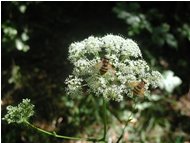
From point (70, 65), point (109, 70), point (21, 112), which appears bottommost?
point (21, 112)

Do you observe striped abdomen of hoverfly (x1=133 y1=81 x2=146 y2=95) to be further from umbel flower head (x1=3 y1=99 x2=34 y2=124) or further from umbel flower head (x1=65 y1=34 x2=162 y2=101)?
umbel flower head (x1=3 y1=99 x2=34 y2=124)

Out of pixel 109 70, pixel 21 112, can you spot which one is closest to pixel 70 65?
pixel 21 112

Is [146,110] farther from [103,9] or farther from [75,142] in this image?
[103,9]

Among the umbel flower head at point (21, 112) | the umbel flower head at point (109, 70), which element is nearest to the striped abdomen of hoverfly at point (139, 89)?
the umbel flower head at point (109, 70)

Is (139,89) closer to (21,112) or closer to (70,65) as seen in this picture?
(21,112)

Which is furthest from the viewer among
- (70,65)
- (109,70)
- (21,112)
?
(70,65)

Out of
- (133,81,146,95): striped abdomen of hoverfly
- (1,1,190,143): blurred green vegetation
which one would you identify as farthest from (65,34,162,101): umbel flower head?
(1,1,190,143): blurred green vegetation

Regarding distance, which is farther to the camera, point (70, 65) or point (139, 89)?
point (70, 65)
